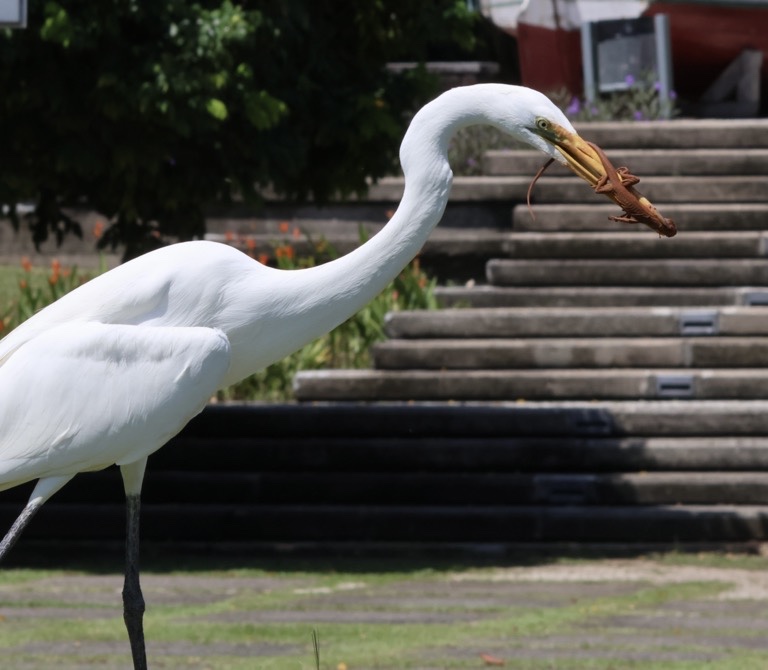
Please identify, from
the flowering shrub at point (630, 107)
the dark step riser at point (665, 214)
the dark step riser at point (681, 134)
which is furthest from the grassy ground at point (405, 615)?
the flowering shrub at point (630, 107)

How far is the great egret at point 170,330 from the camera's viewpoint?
4.86 metres

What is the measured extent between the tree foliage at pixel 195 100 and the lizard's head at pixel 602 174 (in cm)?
449

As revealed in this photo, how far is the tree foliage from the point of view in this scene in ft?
29.7

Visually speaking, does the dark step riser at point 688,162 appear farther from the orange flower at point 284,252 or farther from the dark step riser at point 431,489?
the dark step riser at point 431,489

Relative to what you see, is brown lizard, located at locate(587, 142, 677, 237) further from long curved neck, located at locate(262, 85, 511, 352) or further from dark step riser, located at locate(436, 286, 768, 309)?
dark step riser, located at locate(436, 286, 768, 309)

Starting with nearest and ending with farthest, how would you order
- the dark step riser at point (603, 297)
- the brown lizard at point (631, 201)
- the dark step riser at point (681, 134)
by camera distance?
the brown lizard at point (631, 201) < the dark step riser at point (603, 297) < the dark step riser at point (681, 134)

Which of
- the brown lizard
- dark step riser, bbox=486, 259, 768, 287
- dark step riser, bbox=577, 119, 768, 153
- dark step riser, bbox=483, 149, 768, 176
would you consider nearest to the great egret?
the brown lizard

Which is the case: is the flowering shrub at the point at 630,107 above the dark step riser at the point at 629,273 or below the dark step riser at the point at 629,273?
above

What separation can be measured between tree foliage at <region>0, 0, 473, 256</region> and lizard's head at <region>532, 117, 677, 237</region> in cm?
449

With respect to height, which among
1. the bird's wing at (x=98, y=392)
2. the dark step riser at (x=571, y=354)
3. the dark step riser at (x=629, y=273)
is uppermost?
the bird's wing at (x=98, y=392)

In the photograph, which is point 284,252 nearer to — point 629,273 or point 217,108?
point 629,273

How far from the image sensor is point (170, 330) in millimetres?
4895

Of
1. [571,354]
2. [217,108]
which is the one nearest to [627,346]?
[571,354]

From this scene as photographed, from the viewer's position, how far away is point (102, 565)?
A: 10156mm
